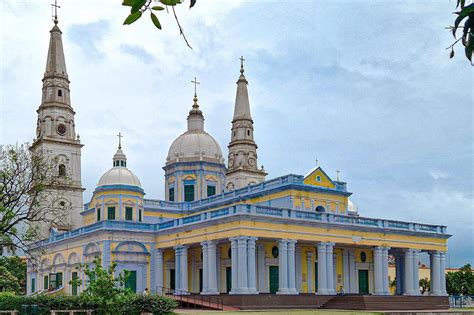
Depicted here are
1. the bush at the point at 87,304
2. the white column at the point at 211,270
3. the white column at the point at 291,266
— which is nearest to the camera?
the bush at the point at 87,304

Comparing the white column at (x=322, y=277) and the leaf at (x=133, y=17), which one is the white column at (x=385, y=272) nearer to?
the white column at (x=322, y=277)

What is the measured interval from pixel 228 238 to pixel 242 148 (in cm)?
2964

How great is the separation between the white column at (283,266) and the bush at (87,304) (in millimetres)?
11163

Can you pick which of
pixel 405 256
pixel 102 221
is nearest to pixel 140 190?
pixel 102 221

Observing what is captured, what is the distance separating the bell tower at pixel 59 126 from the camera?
61281mm

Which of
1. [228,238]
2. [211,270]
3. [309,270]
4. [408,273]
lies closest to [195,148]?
[309,270]

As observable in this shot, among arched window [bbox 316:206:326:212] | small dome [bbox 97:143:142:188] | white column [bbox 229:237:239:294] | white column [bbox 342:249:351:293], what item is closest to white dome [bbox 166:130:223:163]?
small dome [bbox 97:143:142:188]

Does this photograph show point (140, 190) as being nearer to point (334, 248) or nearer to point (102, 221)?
point (102, 221)

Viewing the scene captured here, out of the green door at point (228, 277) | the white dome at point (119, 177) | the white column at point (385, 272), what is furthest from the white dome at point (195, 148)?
the white column at point (385, 272)

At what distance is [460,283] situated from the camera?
64.5 m

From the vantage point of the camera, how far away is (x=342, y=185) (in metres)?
48.3

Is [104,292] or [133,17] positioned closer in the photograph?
[133,17]

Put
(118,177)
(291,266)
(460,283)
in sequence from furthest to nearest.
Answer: (460,283) → (118,177) → (291,266)

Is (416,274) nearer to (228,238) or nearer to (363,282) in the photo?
(363,282)
